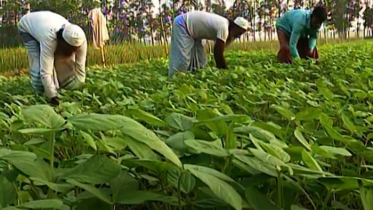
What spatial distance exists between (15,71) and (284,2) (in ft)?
37.0

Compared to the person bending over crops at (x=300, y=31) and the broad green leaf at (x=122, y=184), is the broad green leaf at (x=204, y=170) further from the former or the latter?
the person bending over crops at (x=300, y=31)

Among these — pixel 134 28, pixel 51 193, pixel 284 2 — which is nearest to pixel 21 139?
pixel 51 193

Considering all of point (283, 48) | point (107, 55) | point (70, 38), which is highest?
point (70, 38)

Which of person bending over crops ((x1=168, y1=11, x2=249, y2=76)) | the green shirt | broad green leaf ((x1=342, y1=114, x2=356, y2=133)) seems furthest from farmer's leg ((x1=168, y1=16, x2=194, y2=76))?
broad green leaf ((x1=342, y1=114, x2=356, y2=133))

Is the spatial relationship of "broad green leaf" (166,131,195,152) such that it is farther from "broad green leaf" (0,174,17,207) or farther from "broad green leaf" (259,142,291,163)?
"broad green leaf" (0,174,17,207)

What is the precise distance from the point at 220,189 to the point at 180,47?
3891mm

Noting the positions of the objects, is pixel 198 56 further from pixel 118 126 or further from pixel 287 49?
pixel 118 126

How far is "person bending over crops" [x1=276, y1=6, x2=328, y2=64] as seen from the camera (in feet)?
14.9

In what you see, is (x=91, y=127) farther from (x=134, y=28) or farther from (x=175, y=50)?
(x=134, y=28)

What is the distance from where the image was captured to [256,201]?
0.63 meters

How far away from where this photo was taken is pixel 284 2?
1677cm

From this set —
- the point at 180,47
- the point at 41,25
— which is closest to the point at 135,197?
the point at 41,25

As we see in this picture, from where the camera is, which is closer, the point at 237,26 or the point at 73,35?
the point at 73,35

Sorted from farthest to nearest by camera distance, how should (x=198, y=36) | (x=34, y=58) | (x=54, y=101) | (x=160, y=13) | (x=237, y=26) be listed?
(x=160, y=13), (x=198, y=36), (x=237, y=26), (x=34, y=58), (x=54, y=101)
